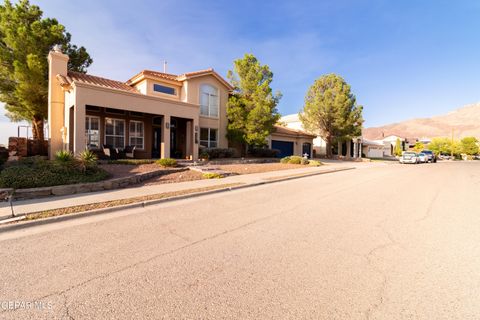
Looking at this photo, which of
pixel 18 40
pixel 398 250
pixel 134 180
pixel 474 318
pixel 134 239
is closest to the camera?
pixel 474 318

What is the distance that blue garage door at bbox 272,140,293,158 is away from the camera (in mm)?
28312

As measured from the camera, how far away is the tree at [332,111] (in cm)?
3025

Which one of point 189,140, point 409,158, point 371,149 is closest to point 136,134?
point 189,140

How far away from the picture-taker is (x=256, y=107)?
20.4m

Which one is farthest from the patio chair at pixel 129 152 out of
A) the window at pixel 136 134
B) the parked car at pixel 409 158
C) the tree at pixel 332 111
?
the parked car at pixel 409 158

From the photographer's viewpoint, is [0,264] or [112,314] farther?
[0,264]

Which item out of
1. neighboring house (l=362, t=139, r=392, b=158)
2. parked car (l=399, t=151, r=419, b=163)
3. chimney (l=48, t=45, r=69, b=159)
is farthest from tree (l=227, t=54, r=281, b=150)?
neighboring house (l=362, t=139, r=392, b=158)

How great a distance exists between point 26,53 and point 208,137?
1477 centimetres

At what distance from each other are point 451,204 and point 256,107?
15194mm

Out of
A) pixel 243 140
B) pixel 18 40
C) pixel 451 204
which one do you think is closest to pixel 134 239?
pixel 451 204

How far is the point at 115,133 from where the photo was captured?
1653cm

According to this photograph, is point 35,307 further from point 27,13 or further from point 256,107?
point 27,13

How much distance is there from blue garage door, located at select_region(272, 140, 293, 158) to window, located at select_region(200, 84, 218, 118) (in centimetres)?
983

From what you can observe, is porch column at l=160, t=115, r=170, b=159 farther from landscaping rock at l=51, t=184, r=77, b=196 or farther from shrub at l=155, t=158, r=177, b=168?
landscaping rock at l=51, t=184, r=77, b=196
